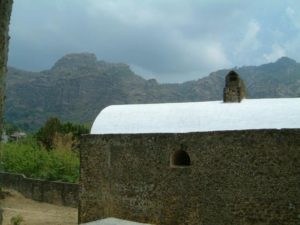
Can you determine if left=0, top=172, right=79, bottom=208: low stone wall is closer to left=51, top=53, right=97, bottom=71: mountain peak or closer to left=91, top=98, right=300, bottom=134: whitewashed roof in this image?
left=91, top=98, right=300, bottom=134: whitewashed roof

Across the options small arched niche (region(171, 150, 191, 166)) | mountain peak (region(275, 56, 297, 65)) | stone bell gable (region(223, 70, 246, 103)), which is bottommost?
small arched niche (region(171, 150, 191, 166))

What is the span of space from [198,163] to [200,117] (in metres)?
1.90

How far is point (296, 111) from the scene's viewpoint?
50.3ft

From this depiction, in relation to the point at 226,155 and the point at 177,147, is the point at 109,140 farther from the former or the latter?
the point at 226,155

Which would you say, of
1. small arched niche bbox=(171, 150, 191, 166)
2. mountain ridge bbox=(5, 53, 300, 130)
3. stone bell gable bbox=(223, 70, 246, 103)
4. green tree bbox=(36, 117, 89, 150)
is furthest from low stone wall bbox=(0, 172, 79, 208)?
mountain ridge bbox=(5, 53, 300, 130)

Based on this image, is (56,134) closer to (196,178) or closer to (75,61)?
(196,178)

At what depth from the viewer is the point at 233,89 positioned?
1788cm

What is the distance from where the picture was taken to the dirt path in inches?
771

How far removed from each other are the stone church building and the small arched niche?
35 mm

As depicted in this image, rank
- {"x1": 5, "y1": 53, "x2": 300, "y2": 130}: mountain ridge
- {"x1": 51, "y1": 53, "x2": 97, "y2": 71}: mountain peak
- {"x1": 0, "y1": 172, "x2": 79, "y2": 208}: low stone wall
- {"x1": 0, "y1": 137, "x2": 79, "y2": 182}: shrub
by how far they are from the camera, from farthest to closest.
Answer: {"x1": 51, "y1": 53, "x2": 97, "y2": 71}: mountain peak < {"x1": 5, "y1": 53, "x2": 300, "y2": 130}: mountain ridge < {"x1": 0, "y1": 137, "x2": 79, "y2": 182}: shrub < {"x1": 0, "y1": 172, "x2": 79, "y2": 208}: low stone wall

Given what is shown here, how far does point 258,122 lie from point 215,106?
2242 millimetres

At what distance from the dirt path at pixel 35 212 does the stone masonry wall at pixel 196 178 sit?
10.8 ft

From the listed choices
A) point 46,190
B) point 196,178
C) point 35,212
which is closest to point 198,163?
point 196,178

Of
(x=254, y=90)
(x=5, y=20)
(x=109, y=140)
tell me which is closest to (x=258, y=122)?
(x=109, y=140)
